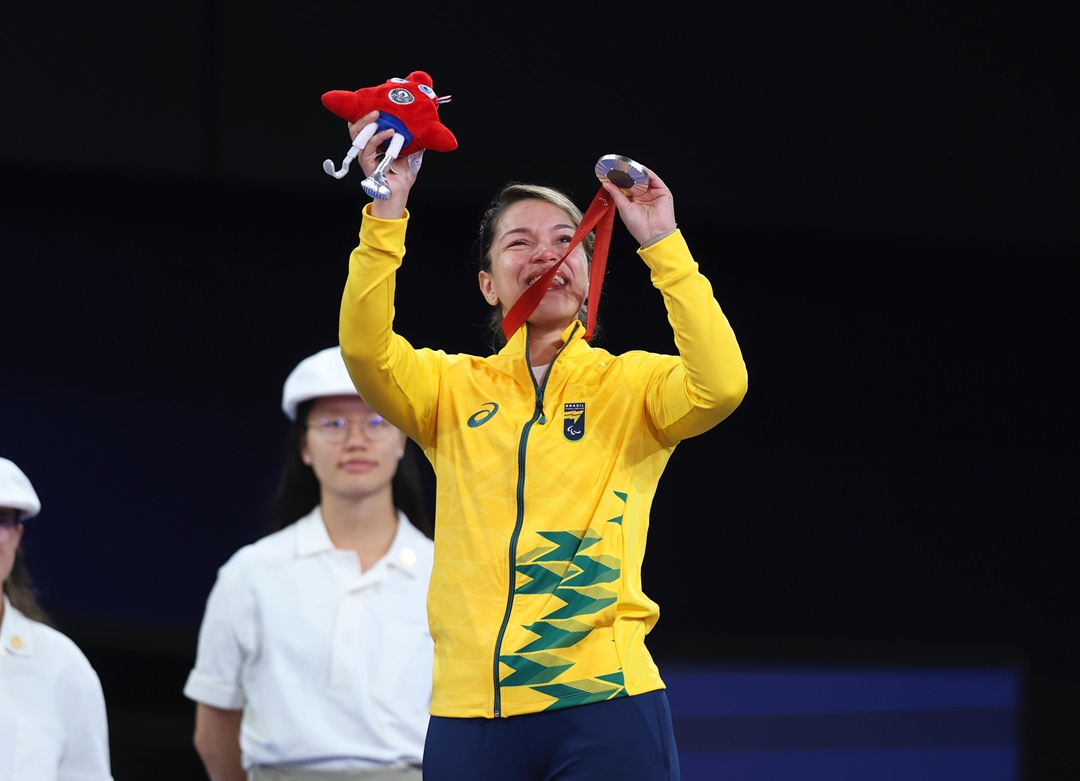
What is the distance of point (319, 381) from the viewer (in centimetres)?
279

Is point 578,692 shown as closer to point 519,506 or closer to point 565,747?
point 565,747

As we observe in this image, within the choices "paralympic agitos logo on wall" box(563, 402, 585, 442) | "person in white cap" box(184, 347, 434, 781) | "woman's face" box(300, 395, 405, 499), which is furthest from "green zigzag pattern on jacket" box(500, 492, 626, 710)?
"woman's face" box(300, 395, 405, 499)

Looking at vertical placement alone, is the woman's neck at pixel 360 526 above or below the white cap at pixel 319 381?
below

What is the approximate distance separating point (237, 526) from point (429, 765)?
2.07 m

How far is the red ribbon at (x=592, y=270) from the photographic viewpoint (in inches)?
67.0

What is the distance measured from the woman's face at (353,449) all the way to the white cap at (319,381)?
3 centimetres

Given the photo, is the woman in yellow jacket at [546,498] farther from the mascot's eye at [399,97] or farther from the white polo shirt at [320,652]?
the white polo shirt at [320,652]

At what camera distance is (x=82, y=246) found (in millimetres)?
3480

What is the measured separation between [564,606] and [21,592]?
1.57 metres

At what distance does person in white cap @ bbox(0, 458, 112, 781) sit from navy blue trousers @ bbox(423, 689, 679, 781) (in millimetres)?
1227

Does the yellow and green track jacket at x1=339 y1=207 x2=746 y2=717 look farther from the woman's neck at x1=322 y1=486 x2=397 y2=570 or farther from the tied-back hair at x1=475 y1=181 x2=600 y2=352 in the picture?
the woman's neck at x1=322 y1=486 x2=397 y2=570

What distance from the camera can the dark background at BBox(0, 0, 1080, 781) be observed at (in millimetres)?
3414

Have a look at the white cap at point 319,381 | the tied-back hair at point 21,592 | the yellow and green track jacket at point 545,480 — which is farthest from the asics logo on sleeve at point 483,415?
the tied-back hair at point 21,592

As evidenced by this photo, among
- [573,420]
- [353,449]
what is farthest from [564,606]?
[353,449]
